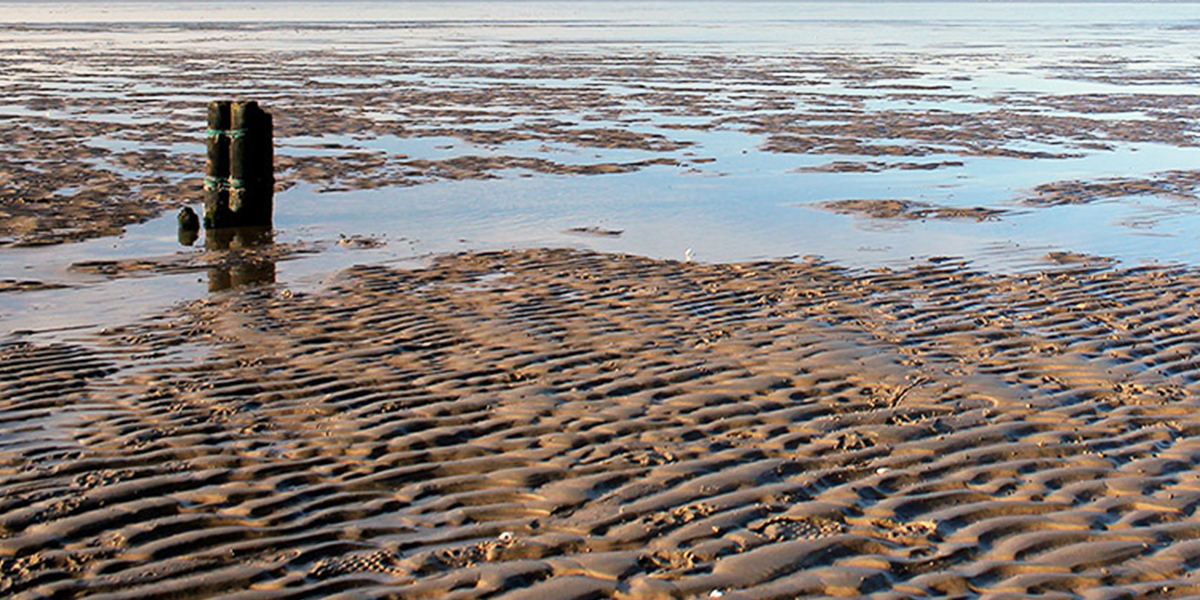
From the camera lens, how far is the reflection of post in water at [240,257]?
38.0ft

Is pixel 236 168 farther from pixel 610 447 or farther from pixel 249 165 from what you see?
pixel 610 447

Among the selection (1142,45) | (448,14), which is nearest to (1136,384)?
(1142,45)

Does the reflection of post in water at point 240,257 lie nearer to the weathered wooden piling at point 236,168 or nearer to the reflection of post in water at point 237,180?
the reflection of post in water at point 237,180

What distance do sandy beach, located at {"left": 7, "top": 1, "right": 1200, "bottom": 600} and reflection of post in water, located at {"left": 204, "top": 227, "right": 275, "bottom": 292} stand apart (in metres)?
0.06

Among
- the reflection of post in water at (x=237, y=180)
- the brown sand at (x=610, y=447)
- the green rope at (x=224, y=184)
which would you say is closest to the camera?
the brown sand at (x=610, y=447)

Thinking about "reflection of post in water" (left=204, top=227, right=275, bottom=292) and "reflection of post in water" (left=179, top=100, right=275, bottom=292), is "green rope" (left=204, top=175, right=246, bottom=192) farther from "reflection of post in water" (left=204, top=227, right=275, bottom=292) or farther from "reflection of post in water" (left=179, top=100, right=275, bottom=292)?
"reflection of post in water" (left=204, top=227, right=275, bottom=292)

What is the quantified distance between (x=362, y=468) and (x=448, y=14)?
90986 mm

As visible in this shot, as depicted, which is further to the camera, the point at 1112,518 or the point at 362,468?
the point at 362,468

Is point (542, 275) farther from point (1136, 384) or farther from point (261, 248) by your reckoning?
point (1136, 384)

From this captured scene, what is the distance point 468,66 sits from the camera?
40.0 m

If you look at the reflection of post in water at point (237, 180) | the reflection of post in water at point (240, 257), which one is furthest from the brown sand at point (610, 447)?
the reflection of post in water at point (237, 180)

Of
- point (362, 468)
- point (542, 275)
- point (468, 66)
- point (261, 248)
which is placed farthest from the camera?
point (468, 66)

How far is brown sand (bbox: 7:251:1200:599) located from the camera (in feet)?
18.5

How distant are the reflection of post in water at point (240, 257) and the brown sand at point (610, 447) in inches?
28.0
